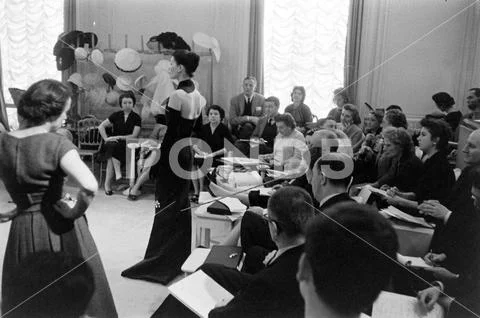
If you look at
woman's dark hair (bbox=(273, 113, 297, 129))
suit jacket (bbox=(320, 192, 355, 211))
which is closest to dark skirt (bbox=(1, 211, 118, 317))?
suit jacket (bbox=(320, 192, 355, 211))

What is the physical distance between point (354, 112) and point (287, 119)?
234 millimetres

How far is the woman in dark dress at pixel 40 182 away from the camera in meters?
0.78

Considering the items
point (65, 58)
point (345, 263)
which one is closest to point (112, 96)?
point (65, 58)

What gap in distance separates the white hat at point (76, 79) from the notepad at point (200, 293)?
49 cm

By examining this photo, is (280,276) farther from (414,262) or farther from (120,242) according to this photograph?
(120,242)

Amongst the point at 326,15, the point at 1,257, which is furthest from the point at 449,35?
the point at 1,257

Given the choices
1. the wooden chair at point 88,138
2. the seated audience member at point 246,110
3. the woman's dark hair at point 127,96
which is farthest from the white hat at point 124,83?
the seated audience member at point 246,110

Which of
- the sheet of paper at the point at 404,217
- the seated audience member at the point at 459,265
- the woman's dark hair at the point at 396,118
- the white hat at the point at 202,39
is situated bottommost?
the seated audience member at the point at 459,265

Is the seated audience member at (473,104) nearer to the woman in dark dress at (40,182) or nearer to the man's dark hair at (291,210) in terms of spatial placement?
the man's dark hair at (291,210)

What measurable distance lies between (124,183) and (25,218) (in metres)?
0.37

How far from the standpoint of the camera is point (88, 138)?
2.91 ft

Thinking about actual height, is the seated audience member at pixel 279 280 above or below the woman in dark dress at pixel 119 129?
below

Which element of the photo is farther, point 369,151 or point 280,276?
point 369,151

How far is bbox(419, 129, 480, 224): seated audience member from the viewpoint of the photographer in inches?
34.5
